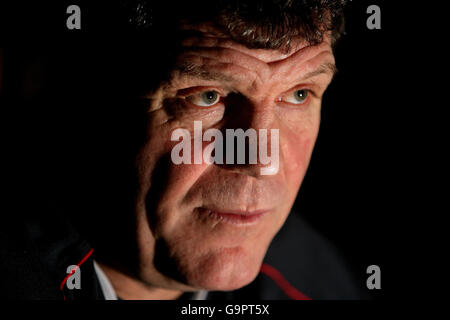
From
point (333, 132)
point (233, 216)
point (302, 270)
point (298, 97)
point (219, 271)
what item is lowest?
point (302, 270)

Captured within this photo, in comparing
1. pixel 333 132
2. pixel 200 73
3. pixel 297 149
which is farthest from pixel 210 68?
pixel 333 132

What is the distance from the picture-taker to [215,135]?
1.04 meters

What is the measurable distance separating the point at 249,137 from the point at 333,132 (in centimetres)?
87

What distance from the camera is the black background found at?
1.35 meters

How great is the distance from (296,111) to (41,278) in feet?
2.44

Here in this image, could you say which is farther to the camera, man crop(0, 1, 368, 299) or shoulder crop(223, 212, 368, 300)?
shoulder crop(223, 212, 368, 300)

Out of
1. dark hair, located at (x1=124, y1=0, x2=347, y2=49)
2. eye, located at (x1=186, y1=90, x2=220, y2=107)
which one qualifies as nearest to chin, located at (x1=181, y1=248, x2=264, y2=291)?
eye, located at (x1=186, y1=90, x2=220, y2=107)

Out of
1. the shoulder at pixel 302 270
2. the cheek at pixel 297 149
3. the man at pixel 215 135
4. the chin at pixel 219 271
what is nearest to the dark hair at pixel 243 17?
the man at pixel 215 135

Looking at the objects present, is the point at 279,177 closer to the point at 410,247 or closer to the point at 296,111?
the point at 296,111

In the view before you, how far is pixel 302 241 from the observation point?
5.70 ft

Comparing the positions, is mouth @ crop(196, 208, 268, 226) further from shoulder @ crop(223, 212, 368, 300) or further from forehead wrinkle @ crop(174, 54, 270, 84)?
shoulder @ crop(223, 212, 368, 300)

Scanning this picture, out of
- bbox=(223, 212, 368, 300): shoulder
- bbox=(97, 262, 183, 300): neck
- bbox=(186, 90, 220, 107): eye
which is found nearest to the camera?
bbox=(186, 90, 220, 107): eye

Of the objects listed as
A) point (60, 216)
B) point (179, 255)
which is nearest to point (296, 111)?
point (179, 255)

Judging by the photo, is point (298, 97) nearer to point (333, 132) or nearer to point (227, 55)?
point (227, 55)
